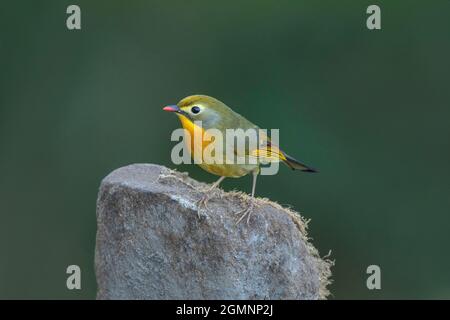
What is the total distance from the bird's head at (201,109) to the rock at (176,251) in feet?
1.28

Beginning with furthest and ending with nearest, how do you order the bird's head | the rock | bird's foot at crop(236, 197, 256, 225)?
the bird's head → bird's foot at crop(236, 197, 256, 225) → the rock

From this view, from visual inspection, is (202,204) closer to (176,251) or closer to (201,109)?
(176,251)

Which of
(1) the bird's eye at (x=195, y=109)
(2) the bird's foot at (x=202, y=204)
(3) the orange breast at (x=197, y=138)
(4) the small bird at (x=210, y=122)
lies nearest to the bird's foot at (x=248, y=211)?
(4) the small bird at (x=210, y=122)

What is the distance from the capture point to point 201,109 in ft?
11.7

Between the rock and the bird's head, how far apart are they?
39cm

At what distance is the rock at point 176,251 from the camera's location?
325 centimetres

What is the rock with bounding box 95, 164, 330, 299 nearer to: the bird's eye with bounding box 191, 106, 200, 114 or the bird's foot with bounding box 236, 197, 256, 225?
the bird's foot with bounding box 236, 197, 256, 225

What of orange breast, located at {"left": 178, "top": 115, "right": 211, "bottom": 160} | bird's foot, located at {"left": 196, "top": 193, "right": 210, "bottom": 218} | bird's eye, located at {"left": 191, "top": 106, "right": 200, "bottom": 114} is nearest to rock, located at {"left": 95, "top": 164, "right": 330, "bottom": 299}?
bird's foot, located at {"left": 196, "top": 193, "right": 210, "bottom": 218}

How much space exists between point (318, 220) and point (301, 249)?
275cm

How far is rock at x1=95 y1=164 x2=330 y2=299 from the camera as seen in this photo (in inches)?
128

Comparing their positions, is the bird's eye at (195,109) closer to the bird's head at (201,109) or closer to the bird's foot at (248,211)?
the bird's head at (201,109)

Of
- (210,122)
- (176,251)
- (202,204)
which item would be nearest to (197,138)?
(210,122)

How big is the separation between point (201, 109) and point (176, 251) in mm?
683

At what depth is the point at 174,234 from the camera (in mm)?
3258
